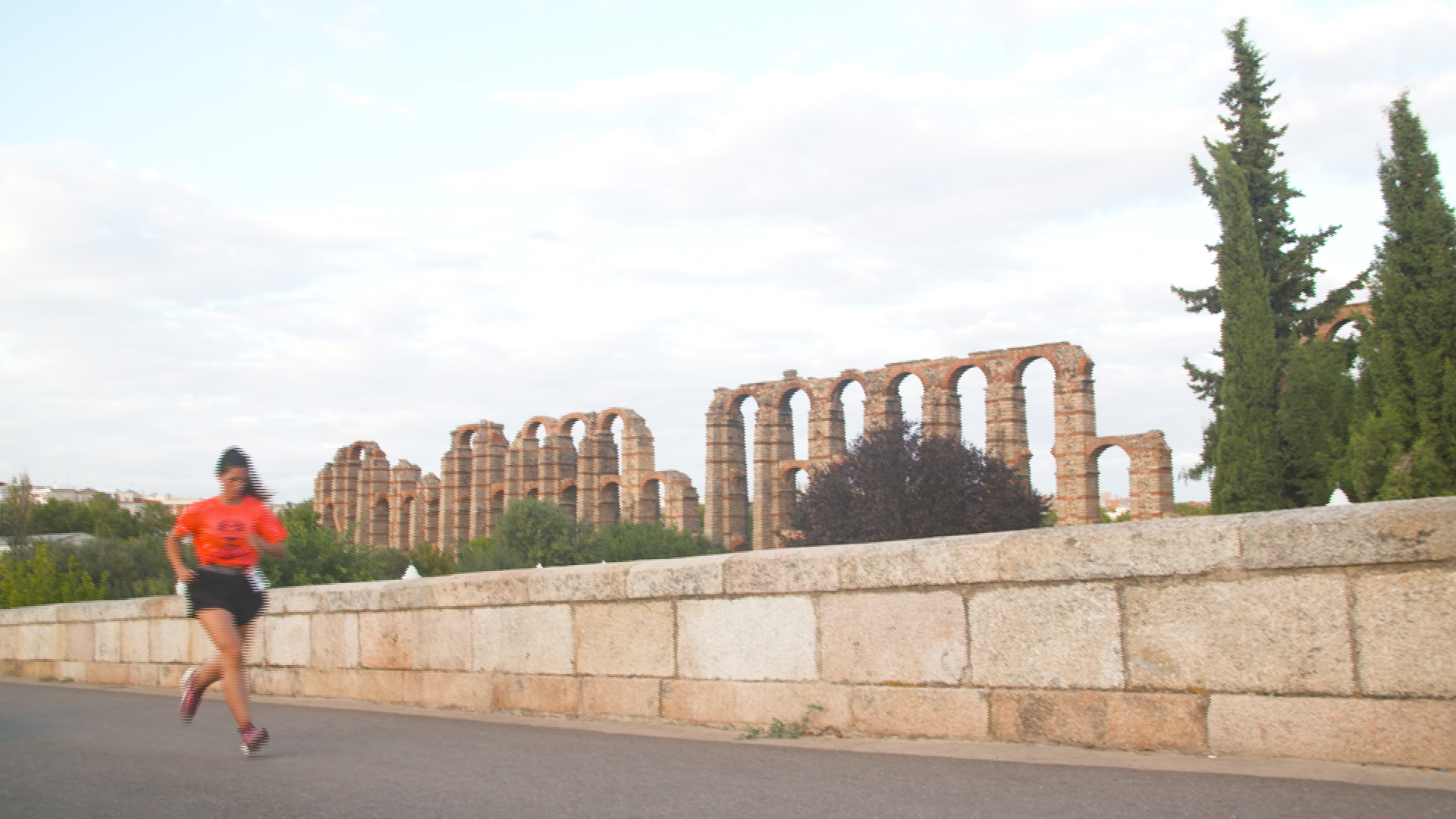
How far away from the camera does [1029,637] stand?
15.9 ft

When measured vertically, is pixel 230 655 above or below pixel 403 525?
below

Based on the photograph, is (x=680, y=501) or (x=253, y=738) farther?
(x=680, y=501)

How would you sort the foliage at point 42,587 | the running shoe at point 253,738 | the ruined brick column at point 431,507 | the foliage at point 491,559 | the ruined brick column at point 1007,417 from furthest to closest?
the ruined brick column at point 431,507 < the ruined brick column at point 1007,417 < the foliage at point 491,559 < the foliage at point 42,587 < the running shoe at point 253,738

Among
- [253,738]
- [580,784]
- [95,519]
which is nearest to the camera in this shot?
[580,784]

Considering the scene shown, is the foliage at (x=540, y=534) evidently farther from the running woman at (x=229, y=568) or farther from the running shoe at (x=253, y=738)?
the running shoe at (x=253, y=738)

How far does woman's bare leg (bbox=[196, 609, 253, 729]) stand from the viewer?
17.7 ft

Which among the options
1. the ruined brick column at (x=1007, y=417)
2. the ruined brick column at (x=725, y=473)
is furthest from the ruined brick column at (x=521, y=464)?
the ruined brick column at (x=1007, y=417)

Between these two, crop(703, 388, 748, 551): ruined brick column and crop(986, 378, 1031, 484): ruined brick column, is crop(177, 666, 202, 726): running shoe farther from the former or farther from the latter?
crop(703, 388, 748, 551): ruined brick column

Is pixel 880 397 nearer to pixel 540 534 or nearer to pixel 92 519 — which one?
pixel 540 534

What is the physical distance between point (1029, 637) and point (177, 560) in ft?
13.3

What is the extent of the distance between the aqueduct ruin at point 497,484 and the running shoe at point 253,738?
40.3 m

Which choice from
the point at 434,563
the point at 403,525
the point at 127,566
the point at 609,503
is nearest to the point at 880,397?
the point at 609,503

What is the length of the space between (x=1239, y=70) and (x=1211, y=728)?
95.2ft

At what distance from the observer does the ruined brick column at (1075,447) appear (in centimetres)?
3975
